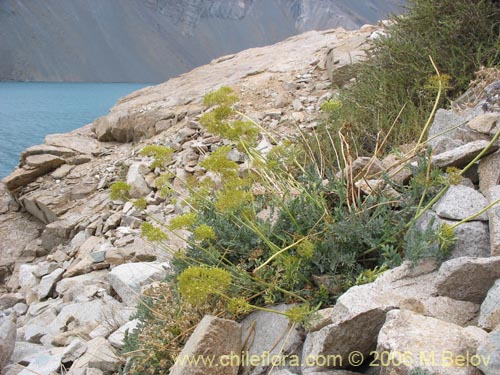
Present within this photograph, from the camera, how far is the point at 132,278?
431cm

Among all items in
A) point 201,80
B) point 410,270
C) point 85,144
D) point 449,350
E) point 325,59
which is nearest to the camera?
point 449,350

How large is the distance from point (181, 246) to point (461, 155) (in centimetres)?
274

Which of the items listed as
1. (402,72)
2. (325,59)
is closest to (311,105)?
(325,59)

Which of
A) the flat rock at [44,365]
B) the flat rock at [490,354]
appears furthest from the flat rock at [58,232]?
the flat rock at [490,354]

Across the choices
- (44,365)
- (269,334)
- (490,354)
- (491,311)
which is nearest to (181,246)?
(44,365)

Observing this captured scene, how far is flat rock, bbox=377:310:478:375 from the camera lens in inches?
62.1

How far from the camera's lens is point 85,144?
965cm

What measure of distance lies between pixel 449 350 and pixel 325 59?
7.86m

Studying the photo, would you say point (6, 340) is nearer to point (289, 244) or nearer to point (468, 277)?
point (289, 244)

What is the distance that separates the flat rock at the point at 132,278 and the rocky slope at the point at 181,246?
14 mm

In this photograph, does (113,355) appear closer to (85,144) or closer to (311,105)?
(311,105)

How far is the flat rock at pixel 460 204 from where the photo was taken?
233 cm

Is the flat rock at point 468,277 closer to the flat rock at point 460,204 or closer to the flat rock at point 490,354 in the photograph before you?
the flat rock at point 460,204

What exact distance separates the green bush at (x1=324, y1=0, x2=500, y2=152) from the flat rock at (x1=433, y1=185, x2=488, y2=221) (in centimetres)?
178
